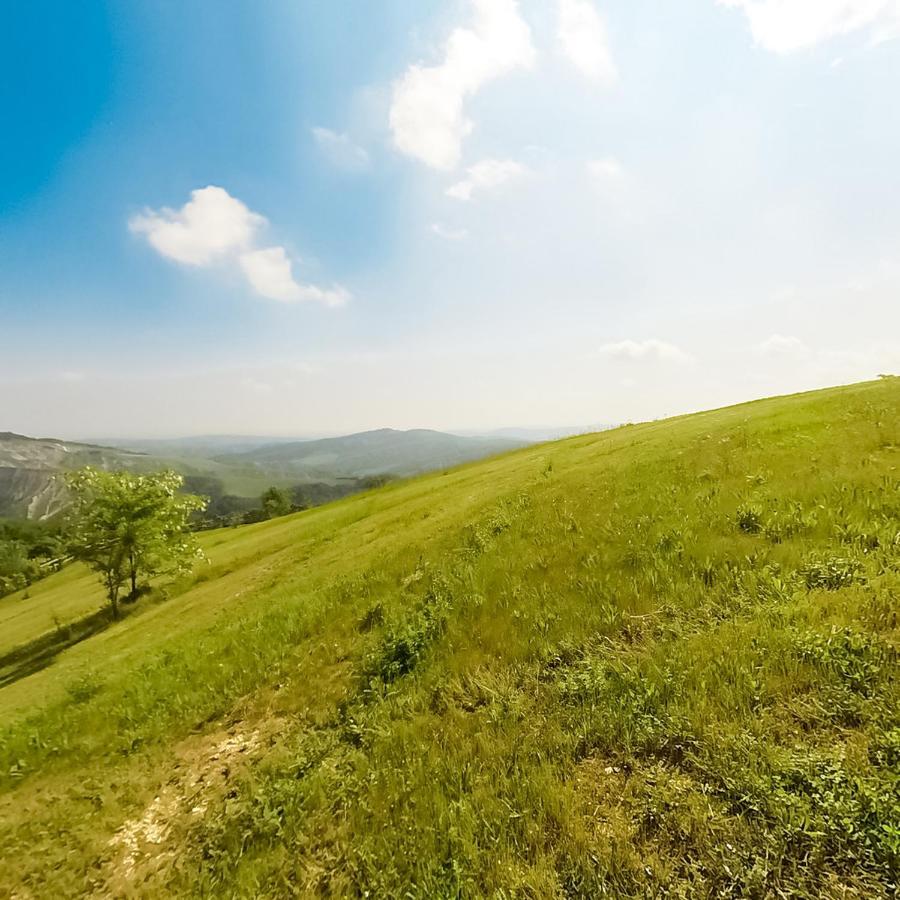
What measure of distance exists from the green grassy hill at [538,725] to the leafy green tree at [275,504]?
132719 mm

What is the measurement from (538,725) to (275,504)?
149 meters

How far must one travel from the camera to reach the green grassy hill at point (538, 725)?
5.27 m

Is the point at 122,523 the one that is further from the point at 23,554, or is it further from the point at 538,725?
the point at 23,554

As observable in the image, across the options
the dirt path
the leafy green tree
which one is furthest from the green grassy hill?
the leafy green tree

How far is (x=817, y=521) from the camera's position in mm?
10898

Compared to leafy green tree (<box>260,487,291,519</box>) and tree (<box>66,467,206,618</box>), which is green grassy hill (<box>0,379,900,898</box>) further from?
leafy green tree (<box>260,487,291,519</box>)

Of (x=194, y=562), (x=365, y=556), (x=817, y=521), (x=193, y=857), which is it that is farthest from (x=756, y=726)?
(x=194, y=562)

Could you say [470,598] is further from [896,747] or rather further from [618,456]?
[618,456]

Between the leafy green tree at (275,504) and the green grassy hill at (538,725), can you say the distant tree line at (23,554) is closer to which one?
the leafy green tree at (275,504)

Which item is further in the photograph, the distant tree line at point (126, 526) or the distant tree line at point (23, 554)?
the distant tree line at point (23, 554)

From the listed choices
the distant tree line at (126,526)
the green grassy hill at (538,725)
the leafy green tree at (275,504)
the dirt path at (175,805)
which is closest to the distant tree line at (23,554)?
the leafy green tree at (275,504)

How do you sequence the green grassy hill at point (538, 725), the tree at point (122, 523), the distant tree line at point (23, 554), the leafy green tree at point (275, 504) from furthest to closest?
1. the leafy green tree at point (275, 504)
2. the distant tree line at point (23, 554)
3. the tree at point (122, 523)
4. the green grassy hill at point (538, 725)

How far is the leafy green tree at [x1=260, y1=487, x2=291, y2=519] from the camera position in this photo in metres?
142

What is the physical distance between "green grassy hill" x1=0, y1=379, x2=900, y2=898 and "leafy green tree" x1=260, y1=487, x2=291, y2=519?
132719 millimetres
